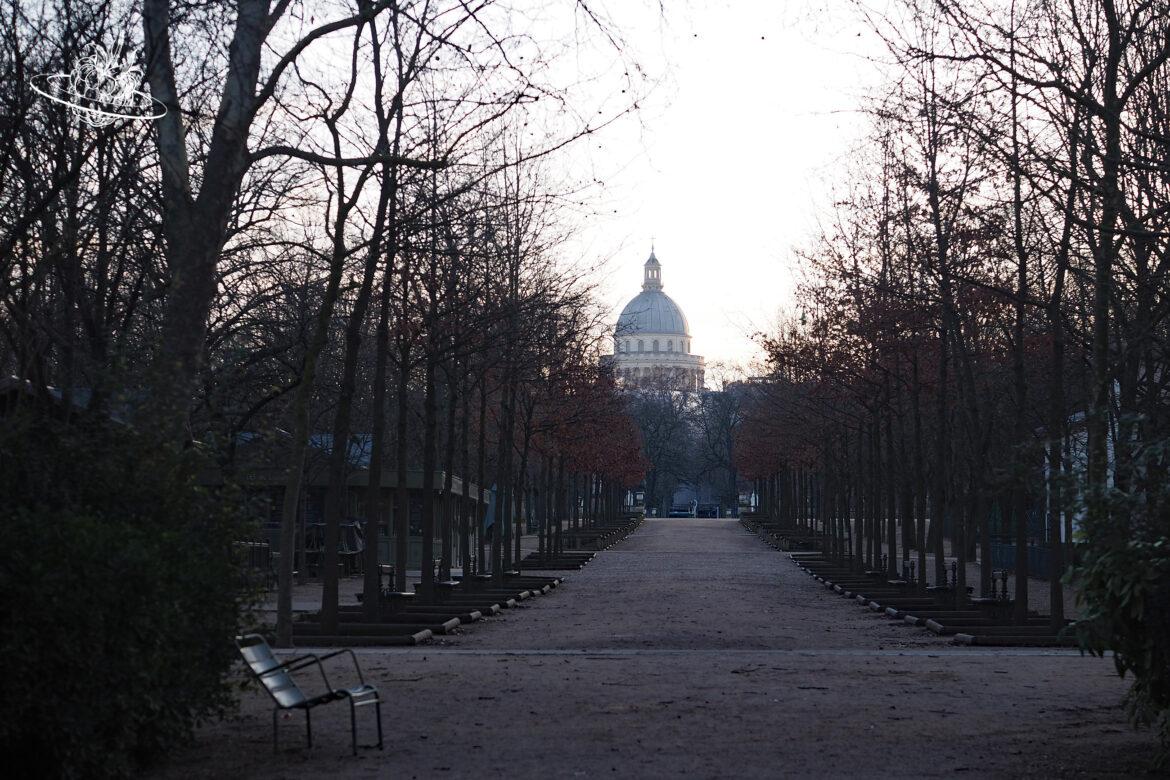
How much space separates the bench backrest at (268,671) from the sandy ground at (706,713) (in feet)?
1.29

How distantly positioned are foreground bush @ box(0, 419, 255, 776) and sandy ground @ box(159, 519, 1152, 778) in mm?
852

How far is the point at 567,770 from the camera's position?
9.95m

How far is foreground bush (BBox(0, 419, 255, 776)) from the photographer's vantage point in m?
8.23

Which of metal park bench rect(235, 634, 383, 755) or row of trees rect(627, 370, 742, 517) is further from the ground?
row of trees rect(627, 370, 742, 517)

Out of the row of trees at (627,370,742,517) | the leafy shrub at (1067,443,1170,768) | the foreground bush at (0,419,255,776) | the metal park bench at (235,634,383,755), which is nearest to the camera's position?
the foreground bush at (0,419,255,776)

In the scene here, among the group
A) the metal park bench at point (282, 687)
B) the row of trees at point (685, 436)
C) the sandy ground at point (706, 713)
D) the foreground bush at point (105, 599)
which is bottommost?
the sandy ground at point (706, 713)

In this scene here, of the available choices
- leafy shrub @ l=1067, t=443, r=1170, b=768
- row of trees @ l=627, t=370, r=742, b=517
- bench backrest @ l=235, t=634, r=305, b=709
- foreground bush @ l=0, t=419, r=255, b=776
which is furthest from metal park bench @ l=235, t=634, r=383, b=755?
row of trees @ l=627, t=370, r=742, b=517

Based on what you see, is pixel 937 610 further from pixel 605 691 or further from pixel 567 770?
pixel 567 770

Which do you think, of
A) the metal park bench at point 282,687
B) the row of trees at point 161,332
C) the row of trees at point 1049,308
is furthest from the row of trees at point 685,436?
the metal park bench at point 282,687

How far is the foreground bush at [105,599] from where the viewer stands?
8234 mm

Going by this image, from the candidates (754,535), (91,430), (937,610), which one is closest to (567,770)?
(91,430)

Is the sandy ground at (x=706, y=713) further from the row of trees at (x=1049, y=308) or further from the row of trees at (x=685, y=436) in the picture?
the row of trees at (x=685, y=436)

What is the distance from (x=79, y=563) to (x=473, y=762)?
3.13 m

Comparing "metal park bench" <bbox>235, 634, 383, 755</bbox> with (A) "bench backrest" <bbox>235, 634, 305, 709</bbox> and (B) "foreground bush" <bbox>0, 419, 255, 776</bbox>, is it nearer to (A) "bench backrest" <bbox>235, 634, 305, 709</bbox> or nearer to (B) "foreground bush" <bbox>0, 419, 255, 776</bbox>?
(A) "bench backrest" <bbox>235, 634, 305, 709</bbox>
